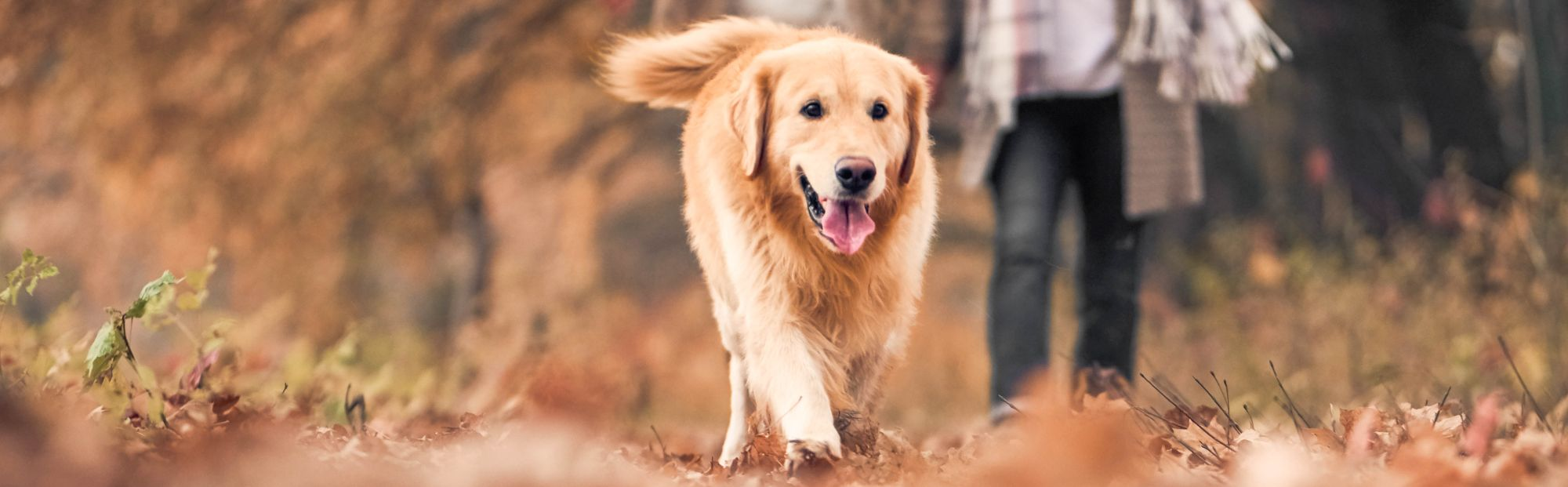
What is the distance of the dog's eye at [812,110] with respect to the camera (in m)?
1.81

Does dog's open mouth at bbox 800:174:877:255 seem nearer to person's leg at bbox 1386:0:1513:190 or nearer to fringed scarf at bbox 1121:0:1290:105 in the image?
fringed scarf at bbox 1121:0:1290:105

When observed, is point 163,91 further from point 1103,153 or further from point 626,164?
point 1103,153

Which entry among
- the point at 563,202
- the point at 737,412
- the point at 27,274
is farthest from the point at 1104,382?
the point at 563,202

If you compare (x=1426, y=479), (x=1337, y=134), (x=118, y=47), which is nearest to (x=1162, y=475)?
(x=1426, y=479)

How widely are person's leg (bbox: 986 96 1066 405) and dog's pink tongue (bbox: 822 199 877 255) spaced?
3.89 ft

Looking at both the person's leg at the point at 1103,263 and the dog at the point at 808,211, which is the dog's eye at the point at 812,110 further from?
the person's leg at the point at 1103,263

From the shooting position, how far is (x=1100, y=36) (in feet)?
8.94

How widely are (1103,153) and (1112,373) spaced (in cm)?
53

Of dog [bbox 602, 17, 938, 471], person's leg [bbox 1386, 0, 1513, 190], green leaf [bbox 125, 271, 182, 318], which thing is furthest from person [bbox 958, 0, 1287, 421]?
person's leg [bbox 1386, 0, 1513, 190]

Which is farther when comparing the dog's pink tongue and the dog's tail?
the dog's tail

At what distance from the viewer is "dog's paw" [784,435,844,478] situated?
1803 mm

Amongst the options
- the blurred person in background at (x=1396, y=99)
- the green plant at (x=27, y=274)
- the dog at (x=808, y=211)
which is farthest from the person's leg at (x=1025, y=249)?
the blurred person in background at (x=1396, y=99)

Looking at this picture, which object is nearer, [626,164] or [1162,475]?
[1162,475]

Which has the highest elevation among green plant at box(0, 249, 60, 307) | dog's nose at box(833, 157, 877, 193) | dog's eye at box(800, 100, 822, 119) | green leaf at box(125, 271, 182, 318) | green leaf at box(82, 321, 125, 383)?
green plant at box(0, 249, 60, 307)
